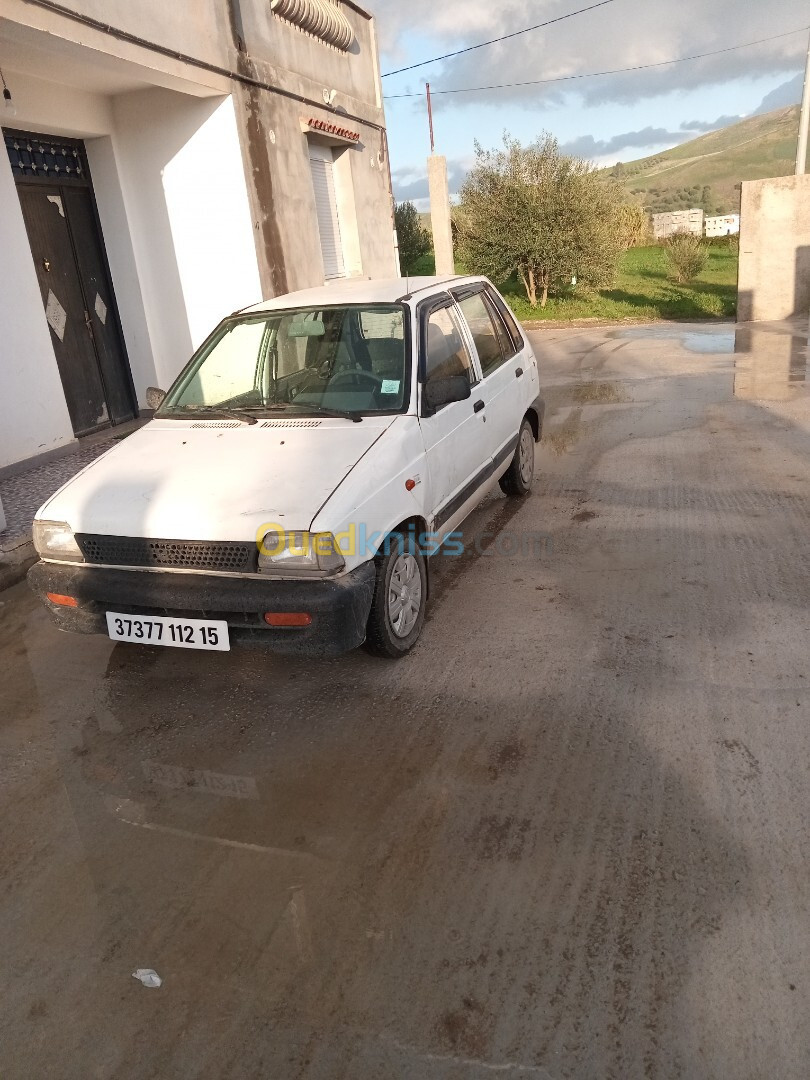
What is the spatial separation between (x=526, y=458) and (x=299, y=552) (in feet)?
11.3

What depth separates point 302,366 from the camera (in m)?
4.61

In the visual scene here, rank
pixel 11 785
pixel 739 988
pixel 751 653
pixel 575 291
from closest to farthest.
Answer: pixel 739 988 → pixel 11 785 → pixel 751 653 → pixel 575 291

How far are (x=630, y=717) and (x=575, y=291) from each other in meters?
22.3

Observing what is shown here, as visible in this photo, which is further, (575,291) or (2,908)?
(575,291)

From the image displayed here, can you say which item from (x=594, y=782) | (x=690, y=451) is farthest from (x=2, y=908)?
(x=690, y=451)

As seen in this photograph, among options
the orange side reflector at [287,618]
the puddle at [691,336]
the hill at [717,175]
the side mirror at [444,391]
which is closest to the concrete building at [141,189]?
the side mirror at [444,391]

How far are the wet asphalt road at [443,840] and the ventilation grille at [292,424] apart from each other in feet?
3.94

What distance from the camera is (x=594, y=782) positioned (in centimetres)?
302

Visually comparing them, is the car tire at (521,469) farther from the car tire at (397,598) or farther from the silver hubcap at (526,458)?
the car tire at (397,598)

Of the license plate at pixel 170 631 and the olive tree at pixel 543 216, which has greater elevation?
the olive tree at pixel 543 216

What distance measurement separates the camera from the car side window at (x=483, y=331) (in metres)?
5.27

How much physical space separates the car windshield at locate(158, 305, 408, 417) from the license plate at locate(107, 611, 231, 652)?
1.34 meters

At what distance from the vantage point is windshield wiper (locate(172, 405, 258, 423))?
14.1 feet

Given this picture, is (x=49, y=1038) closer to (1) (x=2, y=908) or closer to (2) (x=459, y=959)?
(1) (x=2, y=908)
